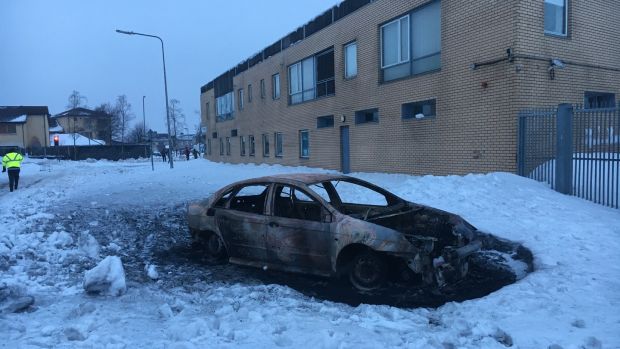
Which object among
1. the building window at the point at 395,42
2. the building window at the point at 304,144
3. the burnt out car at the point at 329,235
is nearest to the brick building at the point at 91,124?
the building window at the point at 304,144

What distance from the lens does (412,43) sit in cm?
Result: 1513

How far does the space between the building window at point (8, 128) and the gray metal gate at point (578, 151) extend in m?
78.7

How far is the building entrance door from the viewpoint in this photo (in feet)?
62.7

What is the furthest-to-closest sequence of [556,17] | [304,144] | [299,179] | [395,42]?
[304,144]
[395,42]
[556,17]
[299,179]

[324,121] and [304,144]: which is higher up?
[324,121]

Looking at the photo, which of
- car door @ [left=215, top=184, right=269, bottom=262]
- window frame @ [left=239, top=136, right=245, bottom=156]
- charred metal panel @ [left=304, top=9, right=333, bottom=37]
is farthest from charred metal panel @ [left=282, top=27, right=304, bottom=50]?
car door @ [left=215, top=184, right=269, bottom=262]

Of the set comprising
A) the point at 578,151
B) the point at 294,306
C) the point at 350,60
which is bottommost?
the point at 294,306

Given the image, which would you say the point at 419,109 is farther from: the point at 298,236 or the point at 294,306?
the point at 294,306

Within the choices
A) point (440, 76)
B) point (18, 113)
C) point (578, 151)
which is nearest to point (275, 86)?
point (440, 76)

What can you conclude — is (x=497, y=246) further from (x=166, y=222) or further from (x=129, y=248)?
(x=166, y=222)

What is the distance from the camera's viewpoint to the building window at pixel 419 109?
1461cm

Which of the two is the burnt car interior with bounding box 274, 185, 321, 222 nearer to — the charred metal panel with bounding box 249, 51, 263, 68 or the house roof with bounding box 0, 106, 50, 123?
the charred metal panel with bounding box 249, 51, 263, 68

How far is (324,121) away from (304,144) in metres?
2.46

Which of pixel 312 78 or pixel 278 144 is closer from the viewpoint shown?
pixel 312 78
